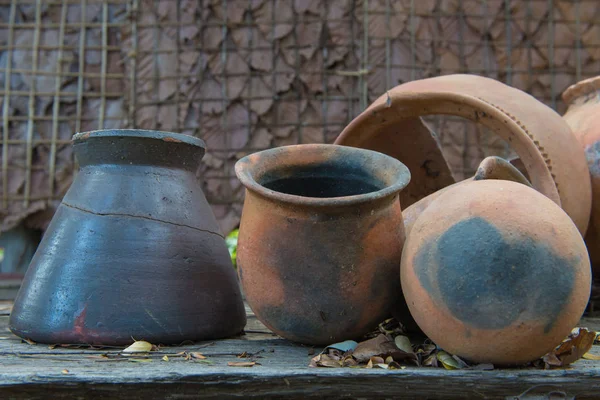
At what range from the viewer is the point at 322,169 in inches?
67.0

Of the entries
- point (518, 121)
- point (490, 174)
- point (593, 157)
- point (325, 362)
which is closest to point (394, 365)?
point (325, 362)

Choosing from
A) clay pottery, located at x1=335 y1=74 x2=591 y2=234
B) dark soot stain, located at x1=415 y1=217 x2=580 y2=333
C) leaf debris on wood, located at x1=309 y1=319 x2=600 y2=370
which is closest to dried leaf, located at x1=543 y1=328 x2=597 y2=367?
leaf debris on wood, located at x1=309 y1=319 x2=600 y2=370

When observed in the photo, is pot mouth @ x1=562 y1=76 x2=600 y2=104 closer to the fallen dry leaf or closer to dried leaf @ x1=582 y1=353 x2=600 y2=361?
dried leaf @ x1=582 y1=353 x2=600 y2=361

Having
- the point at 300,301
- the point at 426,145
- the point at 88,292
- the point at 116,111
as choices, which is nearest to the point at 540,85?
the point at 426,145

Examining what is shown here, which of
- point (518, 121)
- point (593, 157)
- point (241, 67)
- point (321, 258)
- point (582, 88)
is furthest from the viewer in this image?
point (241, 67)

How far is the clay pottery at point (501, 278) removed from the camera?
1.22 metres

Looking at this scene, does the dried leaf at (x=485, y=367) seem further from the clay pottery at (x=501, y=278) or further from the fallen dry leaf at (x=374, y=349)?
the fallen dry leaf at (x=374, y=349)

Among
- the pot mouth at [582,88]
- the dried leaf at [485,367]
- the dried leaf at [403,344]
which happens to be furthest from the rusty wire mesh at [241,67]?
the dried leaf at [485,367]

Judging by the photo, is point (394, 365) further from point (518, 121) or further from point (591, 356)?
point (518, 121)

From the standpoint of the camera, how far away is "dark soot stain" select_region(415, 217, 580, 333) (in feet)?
4.01

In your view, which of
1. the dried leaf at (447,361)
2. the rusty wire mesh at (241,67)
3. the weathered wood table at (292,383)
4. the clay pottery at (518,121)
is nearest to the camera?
the weathered wood table at (292,383)

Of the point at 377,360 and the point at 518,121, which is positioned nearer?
the point at 377,360

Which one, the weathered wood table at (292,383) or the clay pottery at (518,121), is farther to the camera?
the clay pottery at (518,121)

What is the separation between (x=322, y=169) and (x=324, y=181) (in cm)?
4
